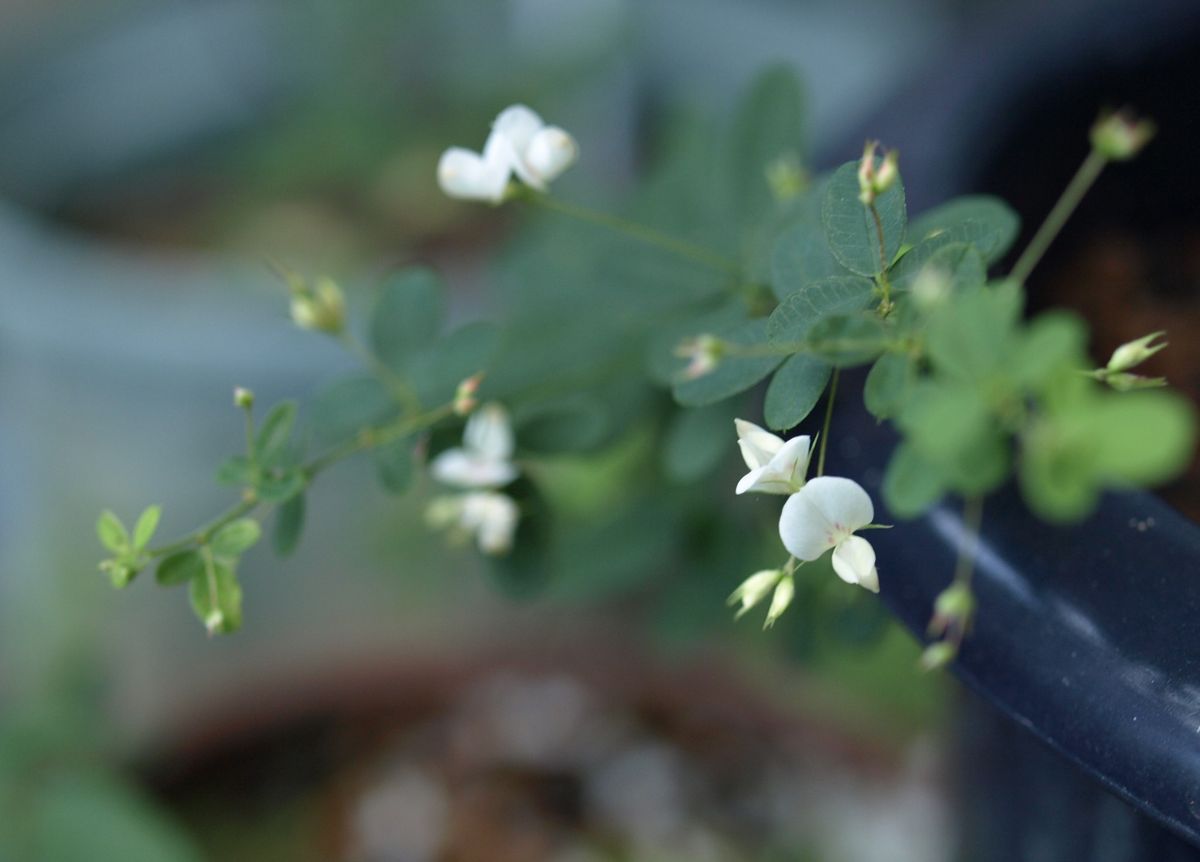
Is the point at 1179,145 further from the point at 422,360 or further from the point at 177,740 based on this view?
the point at 177,740

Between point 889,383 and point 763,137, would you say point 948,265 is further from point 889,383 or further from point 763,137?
point 763,137

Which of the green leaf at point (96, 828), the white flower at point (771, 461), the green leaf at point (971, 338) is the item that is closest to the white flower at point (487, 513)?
the white flower at point (771, 461)

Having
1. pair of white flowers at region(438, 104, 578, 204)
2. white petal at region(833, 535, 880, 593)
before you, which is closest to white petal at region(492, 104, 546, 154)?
pair of white flowers at region(438, 104, 578, 204)

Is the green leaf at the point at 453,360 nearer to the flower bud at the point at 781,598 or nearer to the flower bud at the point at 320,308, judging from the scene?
the flower bud at the point at 320,308

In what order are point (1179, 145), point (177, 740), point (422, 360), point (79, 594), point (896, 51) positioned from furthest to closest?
point (896, 51) < point (79, 594) < point (177, 740) < point (1179, 145) < point (422, 360)

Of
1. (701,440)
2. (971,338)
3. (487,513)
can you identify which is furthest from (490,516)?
(971,338)

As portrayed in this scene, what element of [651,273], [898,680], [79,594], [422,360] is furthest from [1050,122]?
[79,594]
